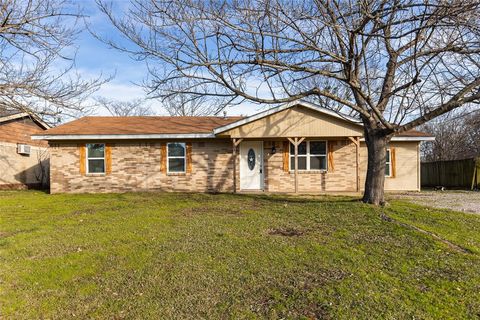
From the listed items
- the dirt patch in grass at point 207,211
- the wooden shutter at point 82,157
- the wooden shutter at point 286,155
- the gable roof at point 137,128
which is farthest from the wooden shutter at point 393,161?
the wooden shutter at point 82,157

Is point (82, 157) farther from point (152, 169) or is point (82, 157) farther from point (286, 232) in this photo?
point (286, 232)

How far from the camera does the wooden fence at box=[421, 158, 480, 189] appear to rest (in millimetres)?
17734

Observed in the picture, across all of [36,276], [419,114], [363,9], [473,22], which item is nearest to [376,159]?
[419,114]

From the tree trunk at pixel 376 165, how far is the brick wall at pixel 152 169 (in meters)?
4.49

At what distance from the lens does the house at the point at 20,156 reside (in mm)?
17188

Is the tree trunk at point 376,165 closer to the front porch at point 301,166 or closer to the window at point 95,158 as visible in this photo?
the front porch at point 301,166

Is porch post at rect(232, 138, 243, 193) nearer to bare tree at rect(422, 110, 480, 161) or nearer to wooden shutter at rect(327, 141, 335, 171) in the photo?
wooden shutter at rect(327, 141, 335, 171)

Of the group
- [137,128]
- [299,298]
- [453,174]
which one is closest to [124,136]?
[137,128]

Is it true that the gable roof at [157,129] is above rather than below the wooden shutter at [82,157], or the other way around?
above

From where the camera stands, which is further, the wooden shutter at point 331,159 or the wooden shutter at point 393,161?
the wooden shutter at point 393,161

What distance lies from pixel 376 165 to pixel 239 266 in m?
6.49

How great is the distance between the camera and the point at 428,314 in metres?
3.38

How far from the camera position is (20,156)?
58.8 feet

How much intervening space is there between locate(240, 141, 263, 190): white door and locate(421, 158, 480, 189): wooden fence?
37.4 ft
